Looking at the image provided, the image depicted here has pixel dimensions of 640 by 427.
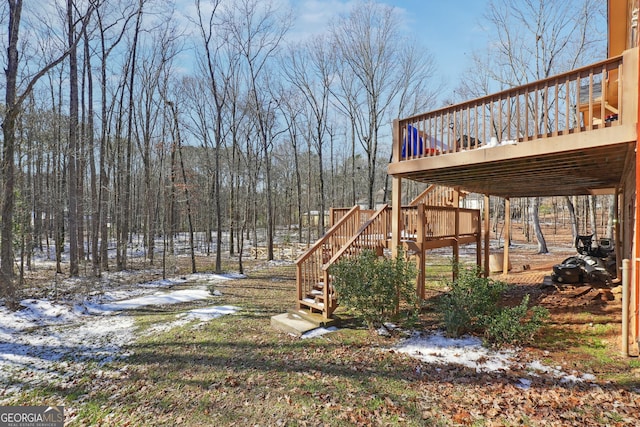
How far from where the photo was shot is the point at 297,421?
332 cm

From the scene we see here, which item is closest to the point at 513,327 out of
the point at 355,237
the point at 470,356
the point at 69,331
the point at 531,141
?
the point at 470,356

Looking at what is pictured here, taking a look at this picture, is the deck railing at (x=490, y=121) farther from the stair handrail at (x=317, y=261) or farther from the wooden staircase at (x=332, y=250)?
the stair handrail at (x=317, y=261)

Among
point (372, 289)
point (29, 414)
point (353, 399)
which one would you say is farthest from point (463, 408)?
point (29, 414)

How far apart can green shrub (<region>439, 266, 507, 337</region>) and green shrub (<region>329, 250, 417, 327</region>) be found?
671 millimetres

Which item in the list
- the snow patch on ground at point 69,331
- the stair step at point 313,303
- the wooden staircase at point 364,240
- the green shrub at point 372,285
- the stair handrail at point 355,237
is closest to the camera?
the snow patch on ground at point 69,331

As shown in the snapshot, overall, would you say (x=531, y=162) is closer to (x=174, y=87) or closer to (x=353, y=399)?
(x=353, y=399)

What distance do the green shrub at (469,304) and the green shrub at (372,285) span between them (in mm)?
671

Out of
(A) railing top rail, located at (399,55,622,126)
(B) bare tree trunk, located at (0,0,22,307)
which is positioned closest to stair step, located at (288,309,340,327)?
(A) railing top rail, located at (399,55,622,126)

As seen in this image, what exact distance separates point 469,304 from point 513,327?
27.4 inches

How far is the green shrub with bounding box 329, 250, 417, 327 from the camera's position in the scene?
5512 millimetres

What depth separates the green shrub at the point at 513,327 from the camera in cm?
479

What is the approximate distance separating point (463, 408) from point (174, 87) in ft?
66.3

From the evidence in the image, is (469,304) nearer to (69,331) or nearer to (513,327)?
(513,327)

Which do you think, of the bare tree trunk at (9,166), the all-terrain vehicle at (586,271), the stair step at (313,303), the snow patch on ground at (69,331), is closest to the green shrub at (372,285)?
the stair step at (313,303)
